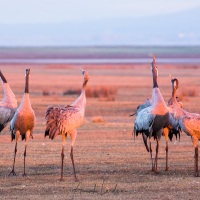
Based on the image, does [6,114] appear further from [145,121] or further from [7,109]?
[145,121]

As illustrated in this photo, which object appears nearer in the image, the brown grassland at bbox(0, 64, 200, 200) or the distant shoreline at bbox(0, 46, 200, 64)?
the brown grassland at bbox(0, 64, 200, 200)

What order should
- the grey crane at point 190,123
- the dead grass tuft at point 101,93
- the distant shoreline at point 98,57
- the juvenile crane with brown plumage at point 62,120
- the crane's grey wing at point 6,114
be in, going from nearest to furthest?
1. the juvenile crane with brown plumage at point 62,120
2. the grey crane at point 190,123
3. the crane's grey wing at point 6,114
4. the dead grass tuft at point 101,93
5. the distant shoreline at point 98,57

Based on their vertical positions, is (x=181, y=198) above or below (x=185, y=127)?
below

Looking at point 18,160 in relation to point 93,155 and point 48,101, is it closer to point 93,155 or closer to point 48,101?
point 93,155

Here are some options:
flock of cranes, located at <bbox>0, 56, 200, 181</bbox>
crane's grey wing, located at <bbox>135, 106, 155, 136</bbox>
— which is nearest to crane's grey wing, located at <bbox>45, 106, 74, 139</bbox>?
flock of cranes, located at <bbox>0, 56, 200, 181</bbox>

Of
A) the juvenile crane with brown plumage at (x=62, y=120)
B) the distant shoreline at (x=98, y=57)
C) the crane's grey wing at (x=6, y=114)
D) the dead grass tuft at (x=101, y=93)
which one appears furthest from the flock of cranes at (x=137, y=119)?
the distant shoreline at (x=98, y=57)

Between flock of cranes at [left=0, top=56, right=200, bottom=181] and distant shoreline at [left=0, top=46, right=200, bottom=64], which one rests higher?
distant shoreline at [left=0, top=46, right=200, bottom=64]

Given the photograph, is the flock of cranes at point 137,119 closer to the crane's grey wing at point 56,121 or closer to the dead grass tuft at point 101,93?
the crane's grey wing at point 56,121

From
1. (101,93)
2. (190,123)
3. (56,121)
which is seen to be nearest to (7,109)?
(56,121)

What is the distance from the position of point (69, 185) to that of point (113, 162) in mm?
2529

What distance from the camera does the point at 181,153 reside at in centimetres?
1625

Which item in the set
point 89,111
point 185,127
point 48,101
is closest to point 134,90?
point 48,101

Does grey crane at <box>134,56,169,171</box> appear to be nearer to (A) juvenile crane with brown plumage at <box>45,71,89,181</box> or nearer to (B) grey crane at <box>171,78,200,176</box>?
(B) grey crane at <box>171,78,200,176</box>

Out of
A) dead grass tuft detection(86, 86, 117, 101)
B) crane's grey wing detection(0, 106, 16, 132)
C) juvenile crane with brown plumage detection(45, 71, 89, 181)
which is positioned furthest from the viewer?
dead grass tuft detection(86, 86, 117, 101)
